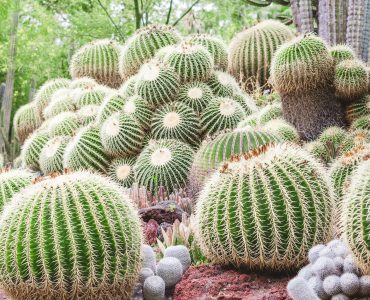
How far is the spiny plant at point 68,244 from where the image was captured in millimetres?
3104

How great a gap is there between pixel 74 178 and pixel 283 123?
353 cm

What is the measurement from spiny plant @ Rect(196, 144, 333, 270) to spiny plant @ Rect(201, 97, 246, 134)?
10.4 feet

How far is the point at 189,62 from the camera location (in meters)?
7.08

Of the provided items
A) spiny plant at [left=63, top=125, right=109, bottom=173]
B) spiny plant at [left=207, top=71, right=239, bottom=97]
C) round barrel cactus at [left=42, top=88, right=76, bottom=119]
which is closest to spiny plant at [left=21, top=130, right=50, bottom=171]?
round barrel cactus at [left=42, top=88, right=76, bottom=119]

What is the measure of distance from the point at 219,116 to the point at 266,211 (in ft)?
11.3

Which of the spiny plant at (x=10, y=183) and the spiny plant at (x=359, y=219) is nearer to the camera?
the spiny plant at (x=359, y=219)

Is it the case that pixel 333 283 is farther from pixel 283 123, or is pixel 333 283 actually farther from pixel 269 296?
pixel 283 123

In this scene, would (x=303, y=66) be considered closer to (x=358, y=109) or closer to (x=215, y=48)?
(x=358, y=109)

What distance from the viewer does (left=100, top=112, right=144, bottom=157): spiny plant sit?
6.79m

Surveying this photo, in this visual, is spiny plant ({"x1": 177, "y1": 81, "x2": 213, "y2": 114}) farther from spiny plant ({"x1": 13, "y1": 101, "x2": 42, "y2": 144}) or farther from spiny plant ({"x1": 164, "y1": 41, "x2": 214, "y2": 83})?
spiny plant ({"x1": 13, "y1": 101, "x2": 42, "y2": 144})

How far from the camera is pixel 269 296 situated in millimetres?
3240

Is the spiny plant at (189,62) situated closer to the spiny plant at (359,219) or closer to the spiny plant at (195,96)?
the spiny plant at (195,96)

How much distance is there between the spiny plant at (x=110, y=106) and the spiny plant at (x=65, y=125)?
557 millimetres

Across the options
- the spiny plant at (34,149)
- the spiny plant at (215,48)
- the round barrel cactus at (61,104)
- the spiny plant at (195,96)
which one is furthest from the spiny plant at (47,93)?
the spiny plant at (195,96)
